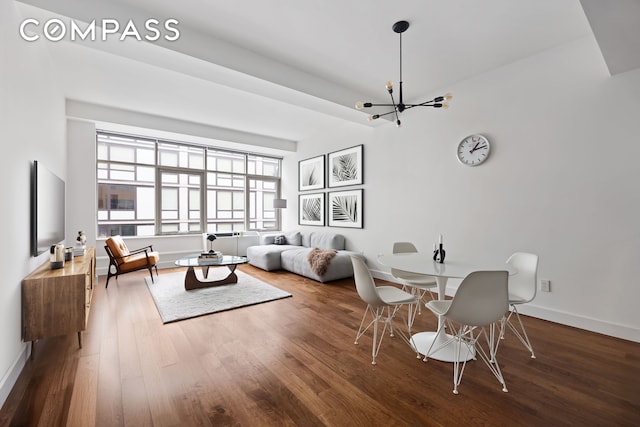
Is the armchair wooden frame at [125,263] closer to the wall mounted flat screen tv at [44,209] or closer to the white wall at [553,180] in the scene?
the wall mounted flat screen tv at [44,209]

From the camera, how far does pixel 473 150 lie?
3801 mm

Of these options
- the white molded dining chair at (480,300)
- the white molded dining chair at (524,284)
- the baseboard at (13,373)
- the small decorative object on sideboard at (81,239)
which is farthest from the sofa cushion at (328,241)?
the baseboard at (13,373)

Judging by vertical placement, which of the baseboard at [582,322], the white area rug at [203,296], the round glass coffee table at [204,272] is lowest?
the white area rug at [203,296]

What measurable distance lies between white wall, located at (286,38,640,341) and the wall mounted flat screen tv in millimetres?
4297

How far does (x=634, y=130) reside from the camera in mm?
2711

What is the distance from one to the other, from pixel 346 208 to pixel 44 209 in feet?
14.5

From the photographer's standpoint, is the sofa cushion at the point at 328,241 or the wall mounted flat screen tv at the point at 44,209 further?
the sofa cushion at the point at 328,241

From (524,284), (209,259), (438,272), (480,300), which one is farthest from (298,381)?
(209,259)

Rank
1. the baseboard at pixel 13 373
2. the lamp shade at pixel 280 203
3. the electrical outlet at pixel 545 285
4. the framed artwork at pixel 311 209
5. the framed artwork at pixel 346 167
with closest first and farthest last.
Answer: the baseboard at pixel 13 373
the electrical outlet at pixel 545 285
the framed artwork at pixel 346 167
the framed artwork at pixel 311 209
the lamp shade at pixel 280 203

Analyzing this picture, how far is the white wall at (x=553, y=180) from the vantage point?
2.79 m

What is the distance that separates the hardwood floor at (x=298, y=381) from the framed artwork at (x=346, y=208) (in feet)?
8.94

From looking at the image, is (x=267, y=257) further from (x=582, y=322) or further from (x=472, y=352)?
(x=582, y=322)

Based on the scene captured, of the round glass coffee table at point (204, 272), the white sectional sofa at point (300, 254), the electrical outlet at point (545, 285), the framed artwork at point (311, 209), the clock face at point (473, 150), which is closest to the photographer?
the electrical outlet at point (545, 285)

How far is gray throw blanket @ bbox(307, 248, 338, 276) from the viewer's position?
4.86 meters
